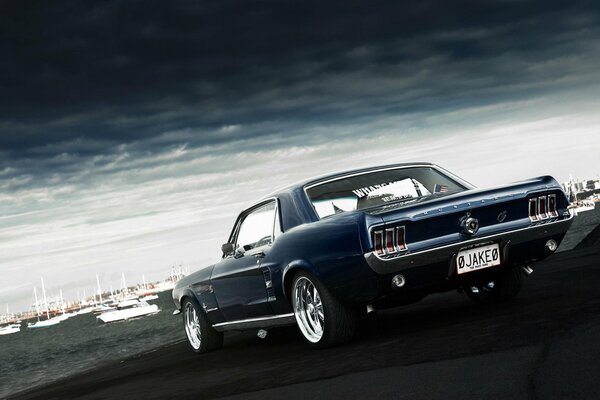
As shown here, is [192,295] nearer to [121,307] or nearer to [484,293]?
[484,293]

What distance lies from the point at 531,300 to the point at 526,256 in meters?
0.97

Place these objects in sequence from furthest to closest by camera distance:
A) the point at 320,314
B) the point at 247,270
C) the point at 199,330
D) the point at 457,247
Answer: the point at 199,330
the point at 247,270
the point at 320,314
the point at 457,247

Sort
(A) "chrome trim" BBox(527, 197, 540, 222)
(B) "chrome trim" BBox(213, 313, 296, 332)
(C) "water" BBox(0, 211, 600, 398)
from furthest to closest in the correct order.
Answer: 1. (C) "water" BBox(0, 211, 600, 398)
2. (B) "chrome trim" BBox(213, 313, 296, 332)
3. (A) "chrome trim" BBox(527, 197, 540, 222)

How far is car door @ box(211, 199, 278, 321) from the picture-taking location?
7.69 meters

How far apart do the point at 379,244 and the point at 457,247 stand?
2.32 feet

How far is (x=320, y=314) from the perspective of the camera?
693cm

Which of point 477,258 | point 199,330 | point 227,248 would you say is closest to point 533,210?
point 477,258

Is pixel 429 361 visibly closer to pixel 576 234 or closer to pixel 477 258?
pixel 477 258

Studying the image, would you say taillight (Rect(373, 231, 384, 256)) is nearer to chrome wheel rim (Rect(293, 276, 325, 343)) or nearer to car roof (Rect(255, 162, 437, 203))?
chrome wheel rim (Rect(293, 276, 325, 343))

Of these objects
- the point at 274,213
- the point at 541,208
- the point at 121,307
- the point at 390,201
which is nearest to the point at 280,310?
the point at 274,213

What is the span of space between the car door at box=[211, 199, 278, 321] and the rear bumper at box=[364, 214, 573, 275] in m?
1.58

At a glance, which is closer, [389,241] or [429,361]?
[429,361]

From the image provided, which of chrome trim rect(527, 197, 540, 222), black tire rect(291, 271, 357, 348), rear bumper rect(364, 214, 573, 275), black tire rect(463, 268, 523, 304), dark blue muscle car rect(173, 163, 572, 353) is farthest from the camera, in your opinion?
black tire rect(463, 268, 523, 304)

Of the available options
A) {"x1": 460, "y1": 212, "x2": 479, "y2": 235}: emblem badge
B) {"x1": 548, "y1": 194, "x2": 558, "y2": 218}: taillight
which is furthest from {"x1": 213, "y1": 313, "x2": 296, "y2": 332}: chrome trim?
{"x1": 548, "y1": 194, "x2": 558, "y2": 218}: taillight
